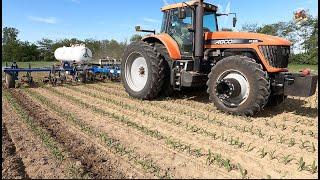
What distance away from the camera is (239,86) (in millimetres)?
6645

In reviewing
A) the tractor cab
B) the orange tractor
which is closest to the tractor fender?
the orange tractor

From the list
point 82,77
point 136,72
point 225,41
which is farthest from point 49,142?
point 82,77

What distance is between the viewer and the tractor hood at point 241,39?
6727mm

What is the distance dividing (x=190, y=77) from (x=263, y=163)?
3.78 meters

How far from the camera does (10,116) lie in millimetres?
6625

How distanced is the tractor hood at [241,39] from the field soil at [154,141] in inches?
56.6

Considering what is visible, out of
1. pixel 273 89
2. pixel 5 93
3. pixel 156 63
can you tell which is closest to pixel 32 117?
pixel 156 63

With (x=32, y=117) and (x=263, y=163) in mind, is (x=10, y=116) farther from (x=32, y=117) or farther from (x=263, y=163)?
(x=263, y=163)

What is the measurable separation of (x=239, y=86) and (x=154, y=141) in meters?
2.43

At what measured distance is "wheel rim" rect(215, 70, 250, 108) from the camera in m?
6.64

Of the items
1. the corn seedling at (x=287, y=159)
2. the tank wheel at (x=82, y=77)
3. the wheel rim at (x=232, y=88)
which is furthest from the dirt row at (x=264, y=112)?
the tank wheel at (x=82, y=77)

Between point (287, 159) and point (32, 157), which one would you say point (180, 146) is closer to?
point (287, 159)

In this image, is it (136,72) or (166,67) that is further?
(136,72)

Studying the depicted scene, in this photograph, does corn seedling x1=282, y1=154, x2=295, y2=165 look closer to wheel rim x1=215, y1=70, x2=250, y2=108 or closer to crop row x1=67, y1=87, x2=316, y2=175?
crop row x1=67, y1=87, x2=316, y2=175
